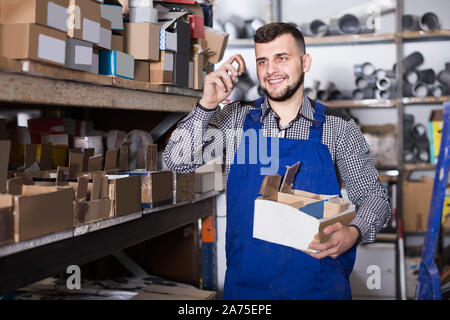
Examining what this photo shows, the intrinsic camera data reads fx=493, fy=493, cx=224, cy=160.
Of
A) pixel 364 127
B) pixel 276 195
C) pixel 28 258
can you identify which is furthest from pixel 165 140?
pixel 364 127

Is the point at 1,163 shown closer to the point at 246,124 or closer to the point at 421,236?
the point at 246,124

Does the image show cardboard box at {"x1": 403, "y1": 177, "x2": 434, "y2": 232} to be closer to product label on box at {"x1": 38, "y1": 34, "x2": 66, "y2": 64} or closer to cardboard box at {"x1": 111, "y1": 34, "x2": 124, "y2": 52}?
cardboard box at {"x1": 111, "y1": 34, "x2": 124, "y2": 52}

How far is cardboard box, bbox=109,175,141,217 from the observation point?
1656mm

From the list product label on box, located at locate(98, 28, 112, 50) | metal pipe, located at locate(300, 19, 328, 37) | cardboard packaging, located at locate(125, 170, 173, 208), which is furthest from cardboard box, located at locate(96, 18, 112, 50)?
metal pipe, located at locate(300, 19, 328, 37)

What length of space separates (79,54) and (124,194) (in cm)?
50

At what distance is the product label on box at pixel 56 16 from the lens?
1.37 metres

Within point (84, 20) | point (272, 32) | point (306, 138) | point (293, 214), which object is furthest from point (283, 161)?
point (84, 20)

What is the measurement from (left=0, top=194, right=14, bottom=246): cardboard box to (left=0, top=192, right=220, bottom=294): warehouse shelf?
0.02 meters

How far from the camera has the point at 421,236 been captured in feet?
13.7

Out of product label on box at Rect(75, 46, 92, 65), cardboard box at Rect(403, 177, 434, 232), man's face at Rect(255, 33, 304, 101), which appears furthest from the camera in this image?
cardboard box at Rect(403, 177, 434, 232)

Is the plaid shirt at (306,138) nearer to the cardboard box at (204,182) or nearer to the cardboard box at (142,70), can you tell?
the cardboard box at (142,70)

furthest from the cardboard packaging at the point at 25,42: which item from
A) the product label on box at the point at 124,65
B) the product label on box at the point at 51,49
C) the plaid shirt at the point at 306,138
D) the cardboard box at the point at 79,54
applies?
the plaid shirt at the point at 306,138

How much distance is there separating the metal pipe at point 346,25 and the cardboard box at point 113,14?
8.14 ft

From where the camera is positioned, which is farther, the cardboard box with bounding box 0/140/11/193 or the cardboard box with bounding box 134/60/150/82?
the cardboard box with bounding box 134/60/150/82
